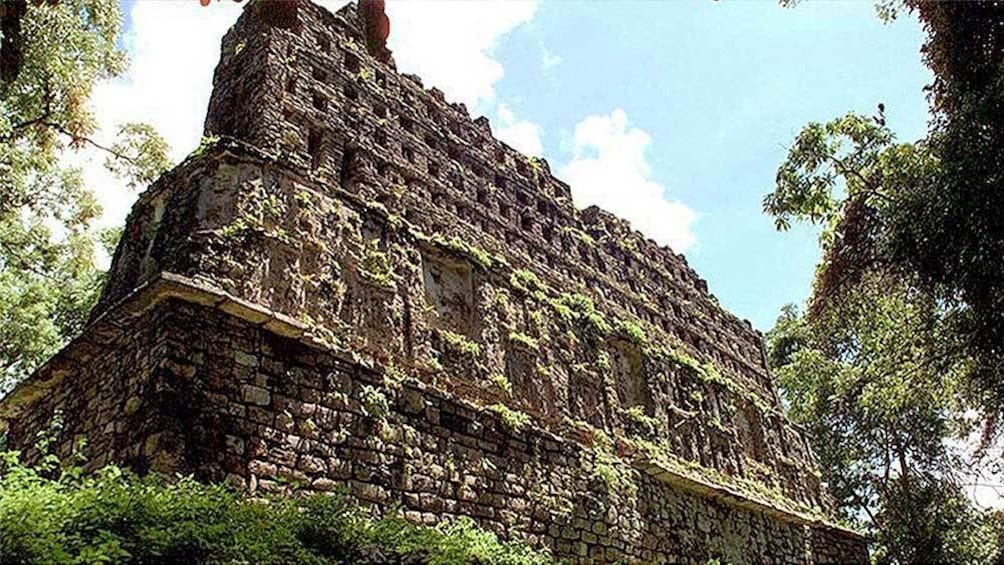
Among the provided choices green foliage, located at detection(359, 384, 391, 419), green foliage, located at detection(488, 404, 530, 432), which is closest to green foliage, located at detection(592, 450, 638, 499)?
green foliage, located at detection(488, 404, 530, 432)

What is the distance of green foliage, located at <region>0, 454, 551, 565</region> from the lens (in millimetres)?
4227

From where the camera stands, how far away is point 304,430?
7926 mm

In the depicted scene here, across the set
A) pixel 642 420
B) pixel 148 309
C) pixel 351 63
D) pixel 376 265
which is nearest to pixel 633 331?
pixel 642 420

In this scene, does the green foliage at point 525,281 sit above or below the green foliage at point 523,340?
above

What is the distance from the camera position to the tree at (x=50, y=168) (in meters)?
11.0

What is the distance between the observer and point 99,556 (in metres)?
3.95

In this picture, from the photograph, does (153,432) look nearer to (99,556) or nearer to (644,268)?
(99,556)

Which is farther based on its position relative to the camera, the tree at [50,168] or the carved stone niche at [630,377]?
the carved stone niche at [630,377]

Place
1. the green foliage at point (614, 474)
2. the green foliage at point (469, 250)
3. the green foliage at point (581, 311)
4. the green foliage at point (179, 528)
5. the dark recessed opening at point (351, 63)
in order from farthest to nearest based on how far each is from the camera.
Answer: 1. the green foliage at point (581, 311)
2. the dark recessed opening at point (351, 63)
3. the green foliage at point (469, 250)
4. the green foliage at point (614, 474)
5. the green foliage at point (179, 528)

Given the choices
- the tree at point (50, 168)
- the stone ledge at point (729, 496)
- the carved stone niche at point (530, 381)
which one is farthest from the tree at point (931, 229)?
the tree at point (50, 168)

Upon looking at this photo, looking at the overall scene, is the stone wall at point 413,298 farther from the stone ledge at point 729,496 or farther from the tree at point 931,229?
the tree at point 931,229

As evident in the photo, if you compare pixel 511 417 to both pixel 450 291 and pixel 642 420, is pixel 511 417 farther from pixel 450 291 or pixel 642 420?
pixel 642 420

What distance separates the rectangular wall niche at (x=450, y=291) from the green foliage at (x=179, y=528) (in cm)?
423

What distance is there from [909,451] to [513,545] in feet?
66.1
